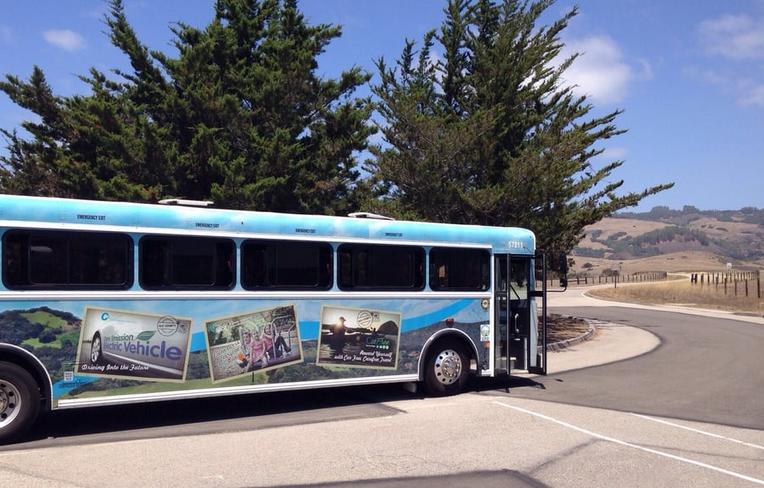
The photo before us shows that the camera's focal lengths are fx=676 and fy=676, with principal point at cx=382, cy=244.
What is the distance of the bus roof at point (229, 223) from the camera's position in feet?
27.3

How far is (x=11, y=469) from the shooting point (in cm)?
712

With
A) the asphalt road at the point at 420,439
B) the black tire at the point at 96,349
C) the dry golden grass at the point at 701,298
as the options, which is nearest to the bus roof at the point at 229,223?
the black tire at the point at 96,349

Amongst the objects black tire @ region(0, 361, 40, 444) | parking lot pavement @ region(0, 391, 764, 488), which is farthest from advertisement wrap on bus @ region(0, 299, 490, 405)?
parking lot pavement @ region(0, 391, 764, 488)

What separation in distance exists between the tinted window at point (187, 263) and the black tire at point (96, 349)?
0.88 meters

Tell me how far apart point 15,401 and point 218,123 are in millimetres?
12834

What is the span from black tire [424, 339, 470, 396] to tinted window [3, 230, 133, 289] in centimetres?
518

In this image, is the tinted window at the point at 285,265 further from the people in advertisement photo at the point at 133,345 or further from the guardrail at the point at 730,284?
the guardrail at the point at 730,284

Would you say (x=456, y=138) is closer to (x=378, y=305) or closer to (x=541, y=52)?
(x=541, y=52)

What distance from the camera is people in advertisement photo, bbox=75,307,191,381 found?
8.59 metres

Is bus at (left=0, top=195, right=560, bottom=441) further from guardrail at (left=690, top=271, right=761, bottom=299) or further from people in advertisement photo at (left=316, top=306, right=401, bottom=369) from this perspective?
guardrail at (left=690, top=271, right=761, bottom=299)

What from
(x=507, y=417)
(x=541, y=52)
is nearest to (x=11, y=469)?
(x=507, y=417)

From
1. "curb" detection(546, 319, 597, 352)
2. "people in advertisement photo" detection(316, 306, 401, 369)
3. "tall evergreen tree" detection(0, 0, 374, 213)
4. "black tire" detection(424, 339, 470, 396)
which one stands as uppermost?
"tall evergreen tree" detection(0, 0, 374, 213)

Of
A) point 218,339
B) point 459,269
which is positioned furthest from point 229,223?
point 459,269

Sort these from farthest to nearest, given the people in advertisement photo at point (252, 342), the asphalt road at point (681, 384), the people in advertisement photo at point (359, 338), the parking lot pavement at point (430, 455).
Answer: the asphalt road at point (681, 384)
the people in advertisement photo at point (359, 338)
the people in advertisement photo at point (252, 342)
the parking lot pavement at point (430, 455)
